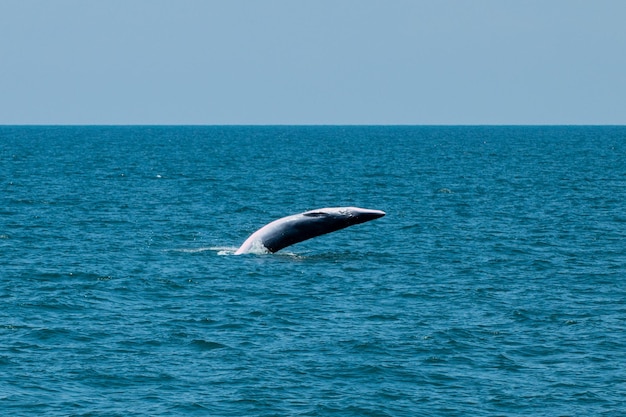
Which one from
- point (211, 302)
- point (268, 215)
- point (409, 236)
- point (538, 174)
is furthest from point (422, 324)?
point (538, 174)

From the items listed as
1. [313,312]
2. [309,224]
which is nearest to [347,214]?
[309,224]

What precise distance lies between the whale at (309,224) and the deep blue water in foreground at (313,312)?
3.82 ft

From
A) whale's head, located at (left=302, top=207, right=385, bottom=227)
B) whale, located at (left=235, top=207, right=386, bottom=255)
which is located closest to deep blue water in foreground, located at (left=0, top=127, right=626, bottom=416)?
whale, located at (left=235, top=207, right=386, bottom=255)

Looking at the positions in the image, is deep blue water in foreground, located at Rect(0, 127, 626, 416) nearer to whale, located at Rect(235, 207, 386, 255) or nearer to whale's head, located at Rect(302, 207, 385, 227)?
whale, located at Rect(235, 207, 386, 255)

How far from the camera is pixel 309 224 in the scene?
149 feet

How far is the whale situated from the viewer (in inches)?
1745

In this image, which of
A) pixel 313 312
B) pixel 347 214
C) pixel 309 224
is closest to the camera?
pixel 313 312

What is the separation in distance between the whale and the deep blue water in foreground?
3.82 ft

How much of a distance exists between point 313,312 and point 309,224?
909 centimetres

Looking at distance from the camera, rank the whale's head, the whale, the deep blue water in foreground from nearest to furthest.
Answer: the deep blue water in foreground, the whale's head, the whale

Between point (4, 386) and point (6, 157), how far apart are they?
134 metres

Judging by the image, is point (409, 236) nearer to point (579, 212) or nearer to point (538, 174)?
point (579, 212)

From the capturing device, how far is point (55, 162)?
14025 centimetres

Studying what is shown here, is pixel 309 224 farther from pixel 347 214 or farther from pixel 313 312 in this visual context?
pixel 313 312
